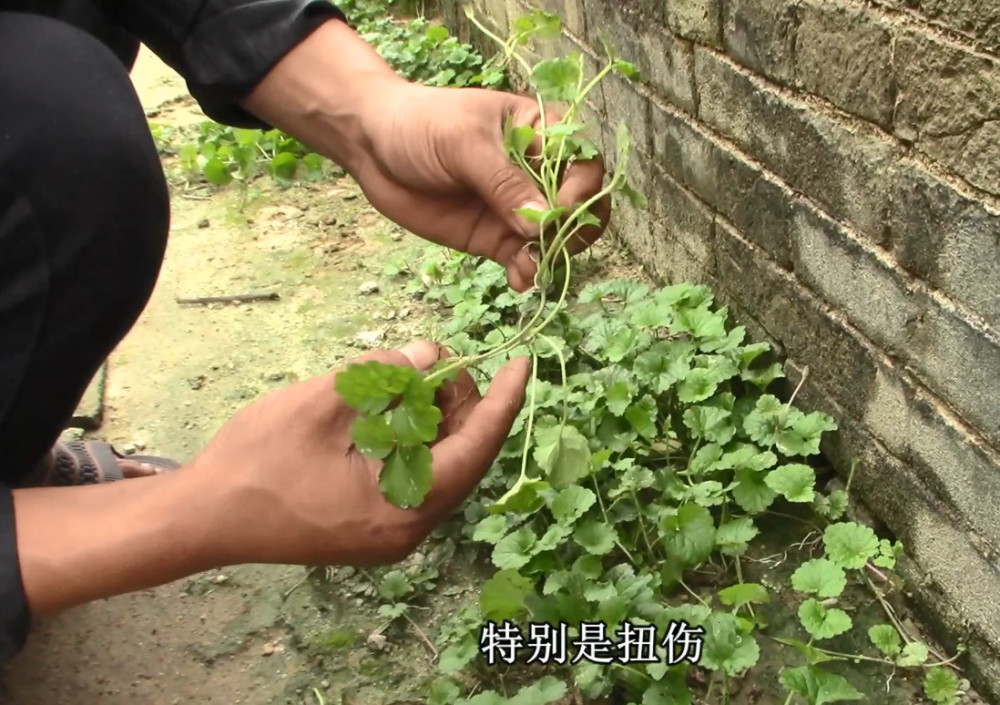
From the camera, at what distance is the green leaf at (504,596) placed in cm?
131

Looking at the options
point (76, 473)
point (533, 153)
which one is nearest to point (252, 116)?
point (533, 153)

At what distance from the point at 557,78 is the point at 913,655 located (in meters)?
0.86

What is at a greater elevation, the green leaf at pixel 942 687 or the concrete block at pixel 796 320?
the concrete block at pixel 796 320

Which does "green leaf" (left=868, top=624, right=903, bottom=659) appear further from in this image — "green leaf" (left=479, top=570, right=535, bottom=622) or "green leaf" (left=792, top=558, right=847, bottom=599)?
"green leaf" (left=479, top=570, right=535, bottom=622)

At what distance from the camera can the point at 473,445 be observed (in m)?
1.04

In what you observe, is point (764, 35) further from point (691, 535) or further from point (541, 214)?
point (691, 535)

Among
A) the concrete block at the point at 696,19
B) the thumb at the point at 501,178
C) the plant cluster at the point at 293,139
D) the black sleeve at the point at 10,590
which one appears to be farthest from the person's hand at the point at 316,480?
the plant cluster at the point at 293,139

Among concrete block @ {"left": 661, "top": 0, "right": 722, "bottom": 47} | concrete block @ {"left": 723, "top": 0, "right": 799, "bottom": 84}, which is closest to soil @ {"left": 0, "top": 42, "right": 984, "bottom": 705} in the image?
concrete block @ {"left": 661, "top": 0, "right": 722, "bottom": 47}

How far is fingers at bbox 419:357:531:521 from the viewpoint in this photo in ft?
3.34

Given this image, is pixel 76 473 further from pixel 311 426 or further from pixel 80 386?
pixel 311 426

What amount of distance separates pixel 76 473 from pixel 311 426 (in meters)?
0.72

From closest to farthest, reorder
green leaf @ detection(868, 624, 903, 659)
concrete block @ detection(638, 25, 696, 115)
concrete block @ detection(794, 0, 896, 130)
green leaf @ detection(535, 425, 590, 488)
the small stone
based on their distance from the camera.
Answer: green leaf @ detection(535, 425, 590, 488), concrete block @ detection(794, 0, 896, 130), green leaf @ detection(868, 624, 903, 659), concrete block @ detection(638, 25, 696, 115), the small stone

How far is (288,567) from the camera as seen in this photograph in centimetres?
162

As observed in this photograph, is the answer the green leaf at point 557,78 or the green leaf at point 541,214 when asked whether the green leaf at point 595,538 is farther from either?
the green leaf at point 557,78
